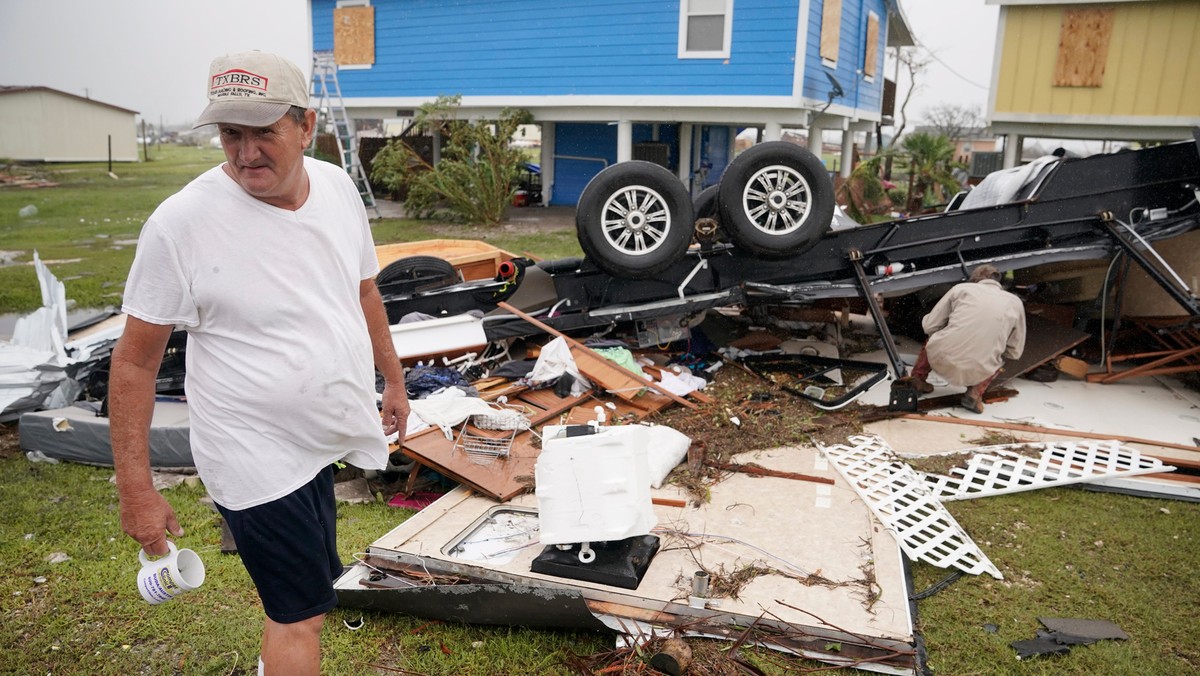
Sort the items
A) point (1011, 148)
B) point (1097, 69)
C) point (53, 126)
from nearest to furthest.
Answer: point (1097, 69) < point (1011, 148) < point (53, 126)

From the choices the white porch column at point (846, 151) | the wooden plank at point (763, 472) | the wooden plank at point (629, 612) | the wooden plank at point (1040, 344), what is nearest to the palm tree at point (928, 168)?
the white porch column at point (846, 151)

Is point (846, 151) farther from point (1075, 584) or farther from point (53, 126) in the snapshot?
point (53, 126)

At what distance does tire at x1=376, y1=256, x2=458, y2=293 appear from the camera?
675 centimetres

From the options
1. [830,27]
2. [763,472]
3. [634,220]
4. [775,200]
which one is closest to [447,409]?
[763,472]

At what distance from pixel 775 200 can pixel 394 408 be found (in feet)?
13.9

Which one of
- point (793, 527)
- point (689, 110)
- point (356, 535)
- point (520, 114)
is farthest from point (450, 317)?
point (520, 114)

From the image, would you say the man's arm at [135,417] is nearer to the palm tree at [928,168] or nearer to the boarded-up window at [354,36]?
the boarded-up window at [354,36]

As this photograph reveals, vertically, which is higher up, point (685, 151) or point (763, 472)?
point (685, 151)

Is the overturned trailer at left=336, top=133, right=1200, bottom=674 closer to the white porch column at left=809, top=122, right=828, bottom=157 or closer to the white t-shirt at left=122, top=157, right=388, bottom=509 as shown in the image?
the white t-shirt at left=122, top=157, right=388, bottom=509

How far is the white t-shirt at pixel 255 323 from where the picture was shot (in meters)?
1.93

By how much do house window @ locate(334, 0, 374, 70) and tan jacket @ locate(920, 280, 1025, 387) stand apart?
→ 50.1 feet

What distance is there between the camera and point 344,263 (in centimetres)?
223

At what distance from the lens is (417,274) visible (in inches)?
276

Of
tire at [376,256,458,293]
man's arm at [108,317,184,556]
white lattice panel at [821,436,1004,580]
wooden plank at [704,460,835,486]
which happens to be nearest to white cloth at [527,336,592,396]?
wooden plank at [704,460,835,486]
